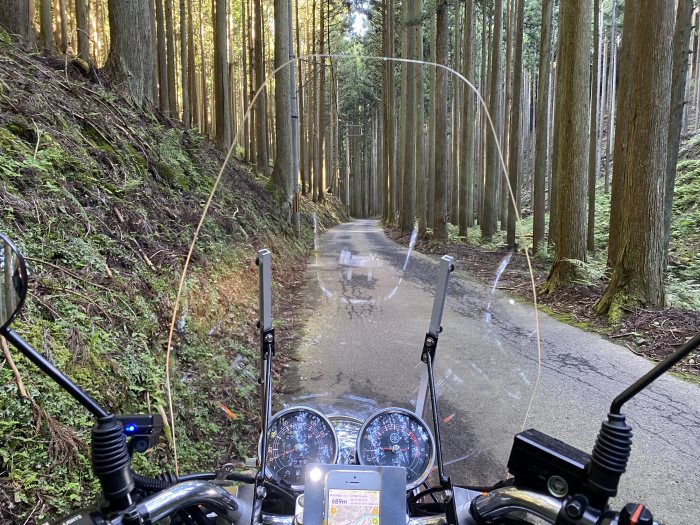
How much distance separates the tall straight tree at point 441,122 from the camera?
563 inches

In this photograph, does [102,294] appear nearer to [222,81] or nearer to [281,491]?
[281,491]

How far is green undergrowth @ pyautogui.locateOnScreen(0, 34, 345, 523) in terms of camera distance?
2447mm

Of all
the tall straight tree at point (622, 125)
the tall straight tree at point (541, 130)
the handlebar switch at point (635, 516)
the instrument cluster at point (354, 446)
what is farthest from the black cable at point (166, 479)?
the tall straight tree at point (541, 130)

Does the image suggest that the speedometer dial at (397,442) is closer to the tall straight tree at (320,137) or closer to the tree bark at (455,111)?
the tree bark at (455,111)

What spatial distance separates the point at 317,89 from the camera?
35.6 meters

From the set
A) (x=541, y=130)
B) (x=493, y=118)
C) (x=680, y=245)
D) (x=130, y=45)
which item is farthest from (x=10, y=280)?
(x=493, y=118)

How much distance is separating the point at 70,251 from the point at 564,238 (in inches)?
346

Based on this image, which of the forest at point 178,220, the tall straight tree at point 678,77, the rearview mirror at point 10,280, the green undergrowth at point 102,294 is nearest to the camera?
the rearview mirror at point 10,280

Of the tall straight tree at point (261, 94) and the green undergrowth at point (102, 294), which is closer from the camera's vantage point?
the green undergrowth at point (102, 294)

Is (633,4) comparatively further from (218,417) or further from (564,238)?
(218,417)

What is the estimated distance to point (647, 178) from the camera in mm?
7102

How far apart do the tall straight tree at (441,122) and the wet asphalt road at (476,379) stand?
1108cm

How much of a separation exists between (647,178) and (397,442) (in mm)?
7018

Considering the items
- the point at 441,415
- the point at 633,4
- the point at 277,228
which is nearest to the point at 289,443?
the point at 441,415
